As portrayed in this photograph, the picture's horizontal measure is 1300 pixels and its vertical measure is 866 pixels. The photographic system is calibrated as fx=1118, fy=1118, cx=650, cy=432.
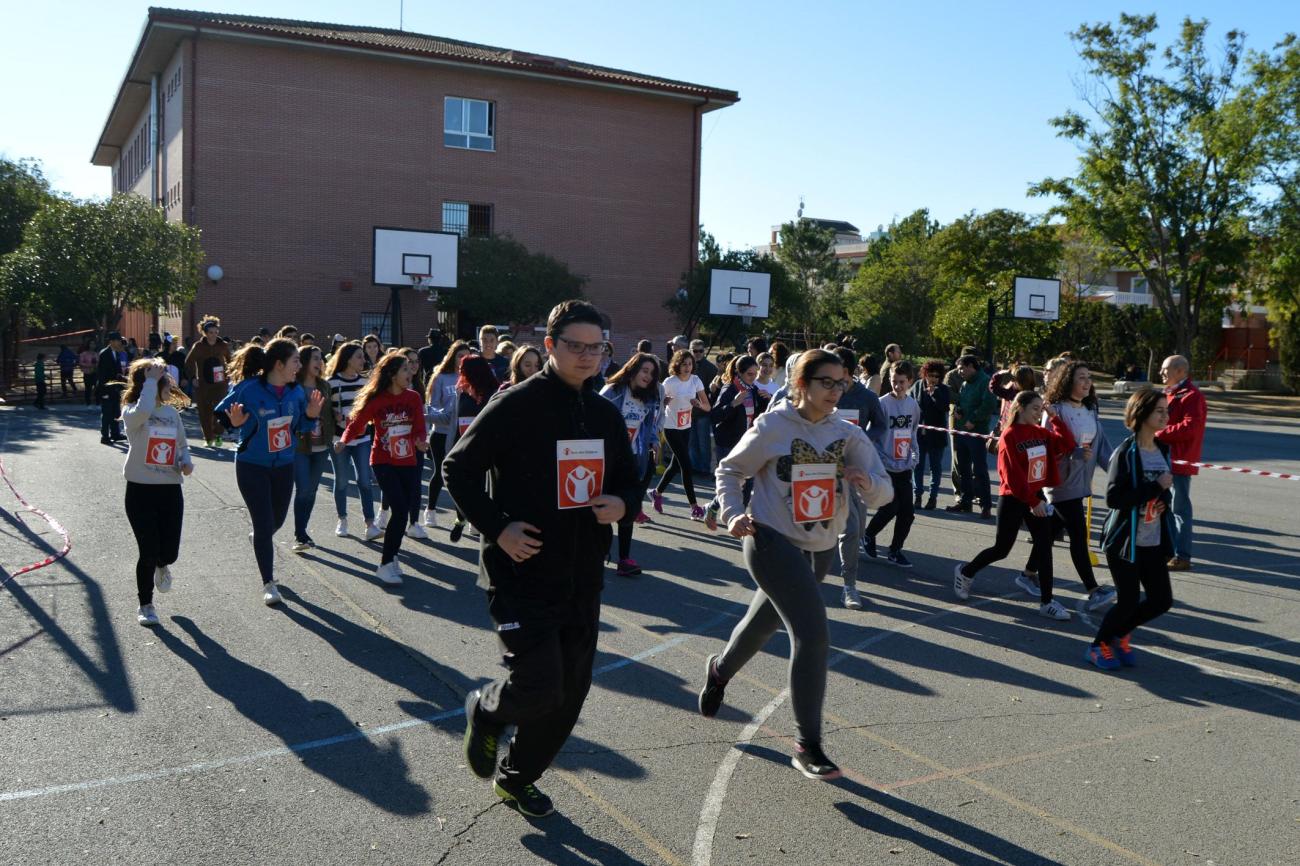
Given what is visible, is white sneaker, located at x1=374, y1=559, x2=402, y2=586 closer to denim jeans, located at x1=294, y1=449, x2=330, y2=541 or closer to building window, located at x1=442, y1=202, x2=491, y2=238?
denim jeans, located at x1=294, y1=449, x2=330, y2=541

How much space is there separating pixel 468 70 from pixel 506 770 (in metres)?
37.6

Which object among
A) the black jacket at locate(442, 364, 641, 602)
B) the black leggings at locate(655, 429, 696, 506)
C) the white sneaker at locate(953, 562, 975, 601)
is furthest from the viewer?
the black leggings at locate(655, 429, 696, 506)

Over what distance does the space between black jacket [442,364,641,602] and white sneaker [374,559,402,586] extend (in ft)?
14.8

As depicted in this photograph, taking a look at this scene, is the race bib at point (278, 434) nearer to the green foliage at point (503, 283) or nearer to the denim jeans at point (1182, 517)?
the denim jeans at point (1182, 517)

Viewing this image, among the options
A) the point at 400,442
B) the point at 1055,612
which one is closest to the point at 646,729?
the point at 1055,612

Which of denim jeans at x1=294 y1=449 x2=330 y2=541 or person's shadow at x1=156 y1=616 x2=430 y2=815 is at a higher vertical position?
denim jeans at x1=294 y1=449 x2=330 y2=541

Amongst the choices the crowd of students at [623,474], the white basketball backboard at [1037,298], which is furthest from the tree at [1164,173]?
the crowd of students at [623,474]

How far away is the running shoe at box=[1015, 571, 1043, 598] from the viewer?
28.1 ft

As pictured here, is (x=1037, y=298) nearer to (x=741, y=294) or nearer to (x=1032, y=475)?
(x=741, y=294)

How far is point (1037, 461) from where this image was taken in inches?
313

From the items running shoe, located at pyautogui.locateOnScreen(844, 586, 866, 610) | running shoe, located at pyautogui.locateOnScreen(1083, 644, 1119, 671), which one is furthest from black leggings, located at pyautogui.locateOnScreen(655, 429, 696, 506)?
running shoe, located at pyautogui.locateOnScreen(1083, 644, 1119, 671)

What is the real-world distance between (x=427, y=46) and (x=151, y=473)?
36128 millimetres

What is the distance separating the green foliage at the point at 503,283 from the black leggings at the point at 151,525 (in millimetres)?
27101

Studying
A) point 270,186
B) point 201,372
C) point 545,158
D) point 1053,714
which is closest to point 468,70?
point 545,158
